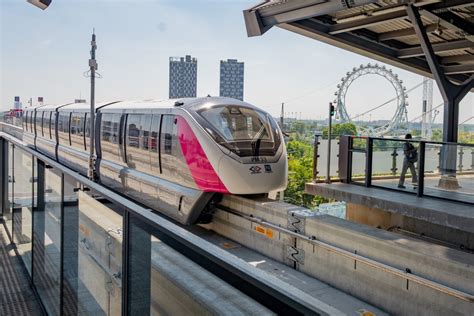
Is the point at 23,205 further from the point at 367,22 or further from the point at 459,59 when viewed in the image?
the point at 459,59

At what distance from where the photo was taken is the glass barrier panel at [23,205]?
19.1 ft

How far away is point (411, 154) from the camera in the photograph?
991 centimetres

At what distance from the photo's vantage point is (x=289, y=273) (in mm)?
8055

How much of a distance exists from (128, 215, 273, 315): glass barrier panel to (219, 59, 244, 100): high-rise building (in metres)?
130

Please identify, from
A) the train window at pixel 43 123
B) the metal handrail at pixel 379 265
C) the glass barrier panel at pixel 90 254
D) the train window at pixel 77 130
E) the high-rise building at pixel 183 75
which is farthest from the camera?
the high-rise building at pixel 183 75

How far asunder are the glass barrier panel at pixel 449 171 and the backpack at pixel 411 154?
0.97ft

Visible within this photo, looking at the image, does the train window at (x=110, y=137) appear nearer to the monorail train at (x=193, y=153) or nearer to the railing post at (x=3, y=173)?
the monorail train at (x=193, y=153)

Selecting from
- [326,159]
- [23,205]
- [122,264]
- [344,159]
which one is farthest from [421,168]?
[122,264]

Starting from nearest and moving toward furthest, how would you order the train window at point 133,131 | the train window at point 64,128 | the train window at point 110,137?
the train window at point 133,131 < the train window at point 110,137 < the train window at point 64,128

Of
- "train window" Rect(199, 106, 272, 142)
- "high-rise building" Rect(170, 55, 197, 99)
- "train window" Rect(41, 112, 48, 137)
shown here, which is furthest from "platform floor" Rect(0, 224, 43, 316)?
"high-rise building" Rect(170, 55, 197, 99)

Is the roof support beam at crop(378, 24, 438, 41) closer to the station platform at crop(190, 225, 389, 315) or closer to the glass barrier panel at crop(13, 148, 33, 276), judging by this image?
the station platform at crop(190, 225, 389, 315)

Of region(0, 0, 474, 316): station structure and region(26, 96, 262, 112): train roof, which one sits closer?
region(0, 0, 474, 316): station structure

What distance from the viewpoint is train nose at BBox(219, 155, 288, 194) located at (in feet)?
30.9

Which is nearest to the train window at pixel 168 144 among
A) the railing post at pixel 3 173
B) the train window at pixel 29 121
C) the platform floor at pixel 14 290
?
the railing post at pixel 3 173
